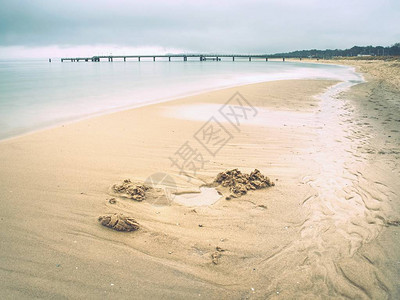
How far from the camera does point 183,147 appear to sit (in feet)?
19.2

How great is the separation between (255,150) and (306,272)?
344 centimetres

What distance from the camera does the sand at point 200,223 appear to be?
231 centimetres

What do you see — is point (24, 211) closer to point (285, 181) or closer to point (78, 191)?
point (78, 191)

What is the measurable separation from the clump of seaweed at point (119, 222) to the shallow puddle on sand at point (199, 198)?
0.84 meters

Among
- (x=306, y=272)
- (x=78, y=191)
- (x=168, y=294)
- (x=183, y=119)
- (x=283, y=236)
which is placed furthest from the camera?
(x=183, y=119)

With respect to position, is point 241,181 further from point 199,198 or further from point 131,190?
point 131,190

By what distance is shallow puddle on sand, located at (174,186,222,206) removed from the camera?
12.1ft

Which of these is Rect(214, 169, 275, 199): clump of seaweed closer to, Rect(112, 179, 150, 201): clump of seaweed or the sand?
the sand

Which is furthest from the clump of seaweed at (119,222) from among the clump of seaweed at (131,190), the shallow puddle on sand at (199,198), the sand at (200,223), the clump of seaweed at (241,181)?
the clump of seaweed at (241,181)

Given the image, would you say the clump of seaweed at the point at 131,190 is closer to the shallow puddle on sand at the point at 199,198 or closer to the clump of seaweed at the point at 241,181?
the shallow puddle on sand at the point at 199,198

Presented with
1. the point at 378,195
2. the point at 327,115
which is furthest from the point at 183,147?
the point at 327,115

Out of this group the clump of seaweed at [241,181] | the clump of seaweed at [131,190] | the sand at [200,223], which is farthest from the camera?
the clump of seaweed at [241,181]

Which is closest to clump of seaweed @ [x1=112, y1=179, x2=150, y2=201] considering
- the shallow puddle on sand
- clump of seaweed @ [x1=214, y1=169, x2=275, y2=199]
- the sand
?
the sand

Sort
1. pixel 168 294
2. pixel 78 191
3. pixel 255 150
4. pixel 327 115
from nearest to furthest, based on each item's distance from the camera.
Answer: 1. pixel 168 294
2. pixel 78 191
3. pixel 255 150
4. pixel 327 115
